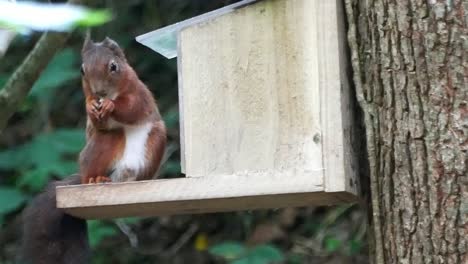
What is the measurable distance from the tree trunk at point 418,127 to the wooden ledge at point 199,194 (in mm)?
121

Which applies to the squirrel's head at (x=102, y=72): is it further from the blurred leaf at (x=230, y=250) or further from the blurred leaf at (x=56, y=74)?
the blurred leaf at (x=230, y=250)

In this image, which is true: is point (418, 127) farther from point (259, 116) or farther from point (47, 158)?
point (47, 158)

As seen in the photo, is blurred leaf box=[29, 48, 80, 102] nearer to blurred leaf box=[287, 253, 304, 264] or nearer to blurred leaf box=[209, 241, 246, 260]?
blurred leaf box=[209, 241, 246, 260]

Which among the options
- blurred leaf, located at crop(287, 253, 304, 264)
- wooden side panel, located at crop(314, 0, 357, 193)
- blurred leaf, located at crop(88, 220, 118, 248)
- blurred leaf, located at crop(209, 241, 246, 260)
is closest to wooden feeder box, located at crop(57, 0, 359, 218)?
wooden side panel, located at crop(314, 0, 357, 193)

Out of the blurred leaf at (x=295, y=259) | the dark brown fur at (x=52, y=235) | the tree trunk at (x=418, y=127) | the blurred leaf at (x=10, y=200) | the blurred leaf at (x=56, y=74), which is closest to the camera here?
the tree trunk at (x=418, y=127)

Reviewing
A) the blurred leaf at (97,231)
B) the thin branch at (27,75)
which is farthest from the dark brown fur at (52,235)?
the blurred leaf at (97,231)

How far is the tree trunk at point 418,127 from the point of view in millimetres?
1921

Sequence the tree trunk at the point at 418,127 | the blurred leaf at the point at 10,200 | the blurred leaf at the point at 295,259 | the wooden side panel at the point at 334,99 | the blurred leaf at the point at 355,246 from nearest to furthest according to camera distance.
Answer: the tree trunk at the point at 418,127, the wooden side panel at the point at 334,99, the blurred leaf at the point at 10,200, the blurred leaf at the point at 355,246, the blurred leaf at the point at 295,259

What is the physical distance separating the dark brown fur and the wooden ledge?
9.7 inches

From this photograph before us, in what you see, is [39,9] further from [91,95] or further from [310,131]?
[91,95]

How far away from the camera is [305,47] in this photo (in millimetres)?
2105

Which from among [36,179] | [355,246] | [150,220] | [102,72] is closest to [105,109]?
[102,72]

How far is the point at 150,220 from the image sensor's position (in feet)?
14.6

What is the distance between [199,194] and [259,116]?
0.20 meters
